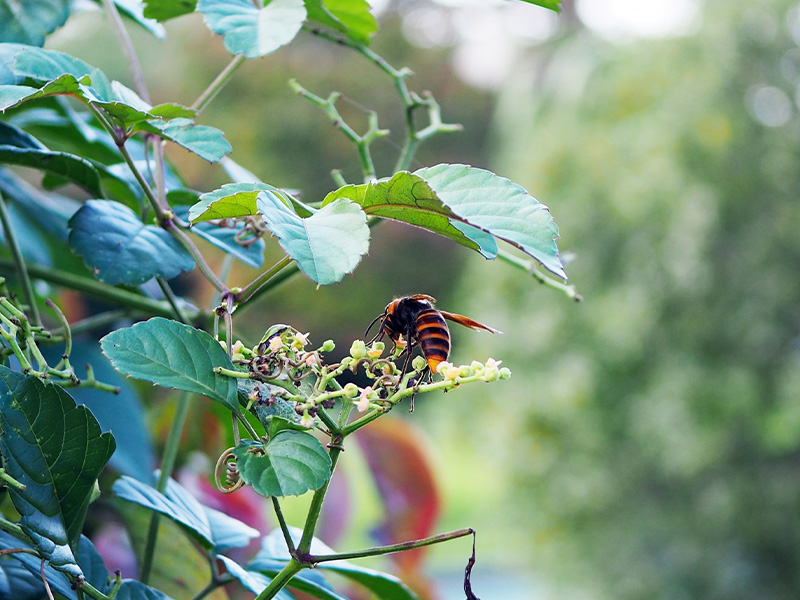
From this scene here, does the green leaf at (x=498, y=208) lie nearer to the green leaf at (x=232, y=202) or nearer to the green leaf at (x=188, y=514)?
the green leaf at (x=232, y=202)

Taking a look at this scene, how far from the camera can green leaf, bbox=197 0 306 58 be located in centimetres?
26

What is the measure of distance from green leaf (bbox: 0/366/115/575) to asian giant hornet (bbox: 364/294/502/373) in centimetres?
10

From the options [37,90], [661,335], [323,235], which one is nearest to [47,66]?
[37,90]

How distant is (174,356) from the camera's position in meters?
0.22

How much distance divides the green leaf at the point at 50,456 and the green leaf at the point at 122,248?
0.08m

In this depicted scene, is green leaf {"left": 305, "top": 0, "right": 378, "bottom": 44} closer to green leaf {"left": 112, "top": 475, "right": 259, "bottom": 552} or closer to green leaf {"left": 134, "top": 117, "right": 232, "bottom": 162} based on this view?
green leaf {"left": 134, "top": 117, "right": 232, "bottom": 162}

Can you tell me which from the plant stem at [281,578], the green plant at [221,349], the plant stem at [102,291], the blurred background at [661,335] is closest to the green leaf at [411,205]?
the green plant at [221,349]

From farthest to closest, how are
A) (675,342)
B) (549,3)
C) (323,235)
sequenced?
(675,342), (549,3), (323,235)

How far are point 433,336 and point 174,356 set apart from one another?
10 cm

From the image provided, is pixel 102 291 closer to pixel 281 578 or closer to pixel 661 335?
pixel 281 578

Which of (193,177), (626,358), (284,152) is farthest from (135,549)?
(284,152)

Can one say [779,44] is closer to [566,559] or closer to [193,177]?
[566,559]

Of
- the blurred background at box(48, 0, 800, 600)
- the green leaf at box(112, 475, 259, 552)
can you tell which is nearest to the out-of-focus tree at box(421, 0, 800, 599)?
the blurred background at box(48, 0, 800, 600)

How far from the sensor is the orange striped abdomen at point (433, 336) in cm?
27
